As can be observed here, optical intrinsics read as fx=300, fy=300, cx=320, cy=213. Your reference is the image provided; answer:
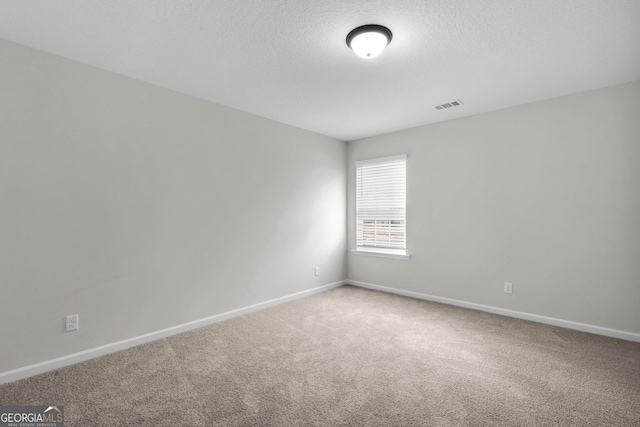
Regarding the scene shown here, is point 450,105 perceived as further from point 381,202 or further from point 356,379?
point 356,379

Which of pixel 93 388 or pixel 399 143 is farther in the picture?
pixel 399 143

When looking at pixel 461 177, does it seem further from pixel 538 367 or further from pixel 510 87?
pixel 538 367

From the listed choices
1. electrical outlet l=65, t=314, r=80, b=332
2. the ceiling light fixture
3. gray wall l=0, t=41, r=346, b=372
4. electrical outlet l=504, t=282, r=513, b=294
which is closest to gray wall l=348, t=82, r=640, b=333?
electrical outlet l=504, t=282, r=513, b=294

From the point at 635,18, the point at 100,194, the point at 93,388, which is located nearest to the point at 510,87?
the point at 635,18

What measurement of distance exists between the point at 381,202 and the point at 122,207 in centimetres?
352

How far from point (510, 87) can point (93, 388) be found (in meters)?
4.46

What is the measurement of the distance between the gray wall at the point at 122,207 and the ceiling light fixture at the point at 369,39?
1.96 meters

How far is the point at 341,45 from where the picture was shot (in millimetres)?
2326

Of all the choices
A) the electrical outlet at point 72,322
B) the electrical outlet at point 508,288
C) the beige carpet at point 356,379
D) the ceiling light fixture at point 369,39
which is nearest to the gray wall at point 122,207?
the electrical outlet at point 72,322

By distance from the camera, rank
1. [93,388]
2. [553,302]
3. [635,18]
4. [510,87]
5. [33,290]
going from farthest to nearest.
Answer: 1. [553,302]
2. [510,87]
3. [33,290]
4. [93,388]
5. [635,18]

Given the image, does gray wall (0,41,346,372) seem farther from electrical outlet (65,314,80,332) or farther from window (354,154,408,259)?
window (354,154,408,259)

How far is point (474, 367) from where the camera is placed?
95.7 inches

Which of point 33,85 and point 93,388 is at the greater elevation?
point 33,85

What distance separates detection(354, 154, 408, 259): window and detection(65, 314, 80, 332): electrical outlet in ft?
12.3
